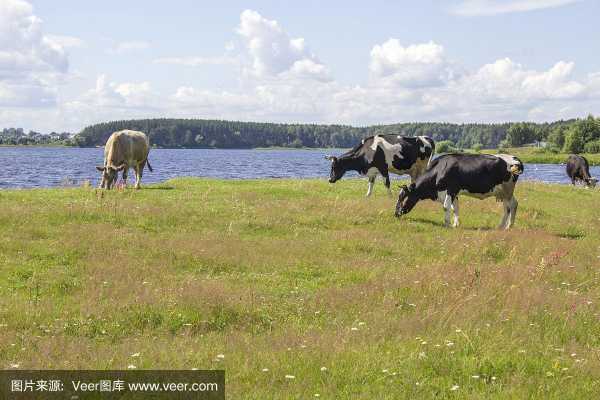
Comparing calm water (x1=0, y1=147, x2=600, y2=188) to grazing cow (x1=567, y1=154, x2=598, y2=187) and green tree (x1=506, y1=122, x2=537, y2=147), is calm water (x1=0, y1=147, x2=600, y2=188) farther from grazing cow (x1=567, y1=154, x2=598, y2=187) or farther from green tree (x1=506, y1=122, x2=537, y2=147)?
green tree (x1=506, y1=122, x2=537, y2=147)

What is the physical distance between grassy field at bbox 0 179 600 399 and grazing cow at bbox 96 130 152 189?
7212 millimetres

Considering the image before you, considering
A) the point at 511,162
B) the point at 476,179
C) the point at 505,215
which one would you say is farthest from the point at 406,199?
the point at 511,162

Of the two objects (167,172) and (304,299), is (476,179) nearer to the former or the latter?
(304,299)

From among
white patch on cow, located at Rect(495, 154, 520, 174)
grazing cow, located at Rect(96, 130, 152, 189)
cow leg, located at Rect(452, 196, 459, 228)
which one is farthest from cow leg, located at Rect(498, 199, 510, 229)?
grazing cow, located at Rect(96, 130, 152, 189)

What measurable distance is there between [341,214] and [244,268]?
7.49m

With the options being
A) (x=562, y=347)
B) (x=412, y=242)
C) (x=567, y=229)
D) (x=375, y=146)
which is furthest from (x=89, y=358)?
(x=375, y=146)

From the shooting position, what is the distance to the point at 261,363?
7.55m

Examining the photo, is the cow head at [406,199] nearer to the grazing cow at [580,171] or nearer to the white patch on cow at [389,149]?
the white patch on cow at [389,149]

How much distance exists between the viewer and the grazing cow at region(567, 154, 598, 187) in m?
44.1

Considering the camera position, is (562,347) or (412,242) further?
(412,242)

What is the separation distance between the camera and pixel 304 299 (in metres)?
11.2

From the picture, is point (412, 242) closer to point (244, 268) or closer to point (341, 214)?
point (341, 214)

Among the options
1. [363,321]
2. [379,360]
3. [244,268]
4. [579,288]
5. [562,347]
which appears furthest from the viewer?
[244,268]

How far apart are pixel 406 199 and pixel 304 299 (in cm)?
1110
